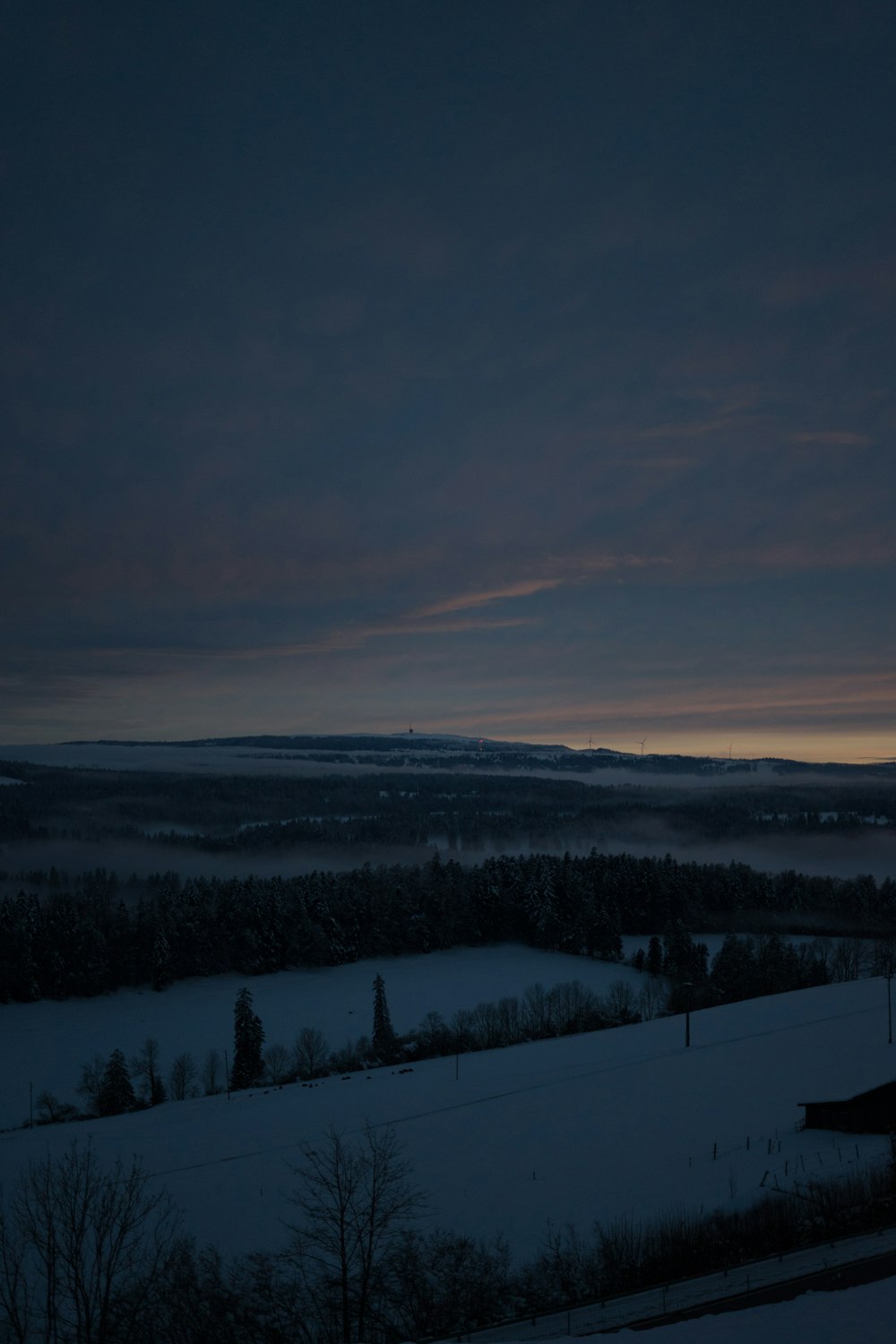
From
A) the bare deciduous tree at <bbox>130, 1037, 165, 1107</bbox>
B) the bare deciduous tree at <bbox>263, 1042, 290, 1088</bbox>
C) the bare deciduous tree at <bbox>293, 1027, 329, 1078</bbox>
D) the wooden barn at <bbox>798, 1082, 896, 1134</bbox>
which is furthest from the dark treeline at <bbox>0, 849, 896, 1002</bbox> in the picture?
the wooden barn at <bbox>798, 1082, 896, 1134</bbox>

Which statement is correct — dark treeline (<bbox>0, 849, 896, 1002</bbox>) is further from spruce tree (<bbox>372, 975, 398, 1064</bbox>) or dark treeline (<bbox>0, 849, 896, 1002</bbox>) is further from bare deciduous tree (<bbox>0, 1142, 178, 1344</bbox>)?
bare deciduous tree (<bbox>0, 1142, 178, 1344</bbox>)

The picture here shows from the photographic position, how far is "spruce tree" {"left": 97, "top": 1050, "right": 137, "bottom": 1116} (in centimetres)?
4447

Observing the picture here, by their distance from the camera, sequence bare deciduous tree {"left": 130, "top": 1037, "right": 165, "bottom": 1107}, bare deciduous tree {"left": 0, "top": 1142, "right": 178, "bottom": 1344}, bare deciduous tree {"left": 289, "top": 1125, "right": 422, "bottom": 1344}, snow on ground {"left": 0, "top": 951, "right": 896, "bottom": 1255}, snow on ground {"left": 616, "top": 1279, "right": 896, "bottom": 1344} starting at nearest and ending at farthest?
snow on ground {"left": 616, "top": 1279, "right": 896, "bottom": 1344} < bare deciduous tree {"left": 0, "top": 1142, "right": 178, "bottom": 1344} < bare deciduous tree {"left": 289, "top": 1125, "right": 422, "bottom": 1344} < snow on ground {"left": 0, "top": 951, "right": 896, "bottom": 1255} < bare deciduous tree {"left": 130, "top": 1037, "right": 165, "bottom": 1107}

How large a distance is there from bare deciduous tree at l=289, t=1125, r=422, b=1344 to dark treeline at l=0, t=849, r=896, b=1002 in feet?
168

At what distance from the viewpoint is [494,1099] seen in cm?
3694

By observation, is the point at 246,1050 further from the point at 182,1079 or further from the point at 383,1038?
the point at 383,1038

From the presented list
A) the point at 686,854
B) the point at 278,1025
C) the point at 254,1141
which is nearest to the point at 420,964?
the point at 278,1025

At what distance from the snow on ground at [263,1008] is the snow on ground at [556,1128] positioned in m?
15.3

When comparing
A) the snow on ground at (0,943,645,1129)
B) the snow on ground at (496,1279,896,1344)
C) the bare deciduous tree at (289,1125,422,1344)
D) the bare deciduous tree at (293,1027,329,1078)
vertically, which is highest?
the snow on ground at (496,1279,896,1344)

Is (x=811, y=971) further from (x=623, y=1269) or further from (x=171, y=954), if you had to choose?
(x=171, y=954)

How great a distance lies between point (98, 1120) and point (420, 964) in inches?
1873

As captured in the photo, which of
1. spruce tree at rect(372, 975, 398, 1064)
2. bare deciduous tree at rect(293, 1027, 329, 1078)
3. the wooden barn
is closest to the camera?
the wooden barn

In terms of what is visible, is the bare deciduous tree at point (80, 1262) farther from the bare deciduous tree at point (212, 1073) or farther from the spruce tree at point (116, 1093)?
the bare deciduous tree at point (212, 1073)

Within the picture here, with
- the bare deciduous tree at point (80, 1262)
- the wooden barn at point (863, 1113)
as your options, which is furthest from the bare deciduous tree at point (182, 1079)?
the wooden barn at point (863, 1113)
